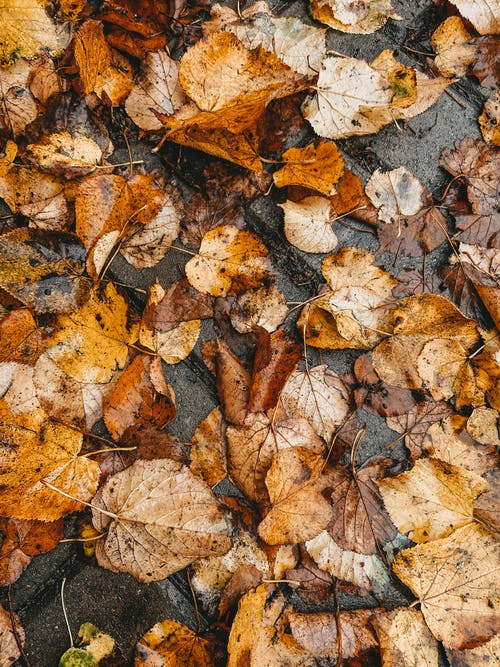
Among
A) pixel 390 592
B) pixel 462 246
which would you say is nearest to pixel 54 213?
pixel 462 246

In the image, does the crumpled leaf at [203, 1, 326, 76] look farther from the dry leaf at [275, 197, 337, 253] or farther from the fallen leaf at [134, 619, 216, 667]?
the fallen leaf at [134, 619, 216, 667]

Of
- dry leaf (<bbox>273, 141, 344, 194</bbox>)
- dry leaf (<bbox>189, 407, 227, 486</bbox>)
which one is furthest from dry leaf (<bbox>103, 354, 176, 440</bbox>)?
dry leaf (<bbox>273, 141, 344, 194</bbox>)

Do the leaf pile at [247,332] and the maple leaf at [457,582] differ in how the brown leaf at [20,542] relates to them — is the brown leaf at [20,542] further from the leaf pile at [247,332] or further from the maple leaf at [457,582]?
the maple leaf at [457,582]

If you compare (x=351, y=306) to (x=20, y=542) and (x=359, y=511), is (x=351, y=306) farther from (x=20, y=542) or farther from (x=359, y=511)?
(x=20, y=542)

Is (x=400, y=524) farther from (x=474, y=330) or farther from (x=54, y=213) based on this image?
(x=54, y=213)

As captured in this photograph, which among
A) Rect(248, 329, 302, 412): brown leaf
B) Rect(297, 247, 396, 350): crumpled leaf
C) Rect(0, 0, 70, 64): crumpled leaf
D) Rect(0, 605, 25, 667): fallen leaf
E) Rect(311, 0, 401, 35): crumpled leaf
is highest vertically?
Rect(311, 0, 401, 35): crumpled leaf
